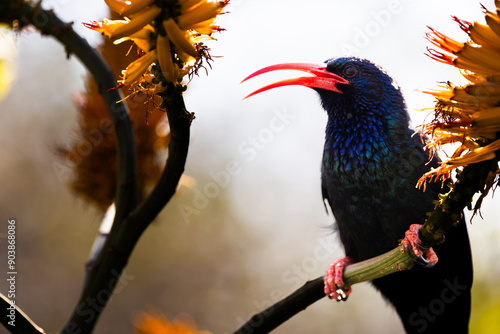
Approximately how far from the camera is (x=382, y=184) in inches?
79.4

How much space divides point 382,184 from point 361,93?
41 cm

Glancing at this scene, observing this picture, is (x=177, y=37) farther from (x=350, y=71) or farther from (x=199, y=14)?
(x=350, y=71)

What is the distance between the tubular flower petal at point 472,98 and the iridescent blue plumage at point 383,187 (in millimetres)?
1089

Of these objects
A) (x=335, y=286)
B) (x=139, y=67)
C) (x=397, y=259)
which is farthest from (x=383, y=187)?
(x=139, y=67)

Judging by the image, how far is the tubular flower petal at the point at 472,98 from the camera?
808 mm

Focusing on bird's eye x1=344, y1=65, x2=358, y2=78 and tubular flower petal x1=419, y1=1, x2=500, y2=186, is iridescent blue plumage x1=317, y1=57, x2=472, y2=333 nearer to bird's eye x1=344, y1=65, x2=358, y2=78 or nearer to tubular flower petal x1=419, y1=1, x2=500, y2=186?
bird's eye x1=344, y1=65, x2=358, y2=78

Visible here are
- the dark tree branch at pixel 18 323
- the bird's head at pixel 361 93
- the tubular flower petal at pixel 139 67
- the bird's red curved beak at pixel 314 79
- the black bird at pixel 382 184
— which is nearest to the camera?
the tubular flower petal at pixel 139 67

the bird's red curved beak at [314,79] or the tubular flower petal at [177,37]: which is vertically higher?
the bird's red curved beak at [314,79]

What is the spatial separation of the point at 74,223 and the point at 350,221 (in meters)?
4.34

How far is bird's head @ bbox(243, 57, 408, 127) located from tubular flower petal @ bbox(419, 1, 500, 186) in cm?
119

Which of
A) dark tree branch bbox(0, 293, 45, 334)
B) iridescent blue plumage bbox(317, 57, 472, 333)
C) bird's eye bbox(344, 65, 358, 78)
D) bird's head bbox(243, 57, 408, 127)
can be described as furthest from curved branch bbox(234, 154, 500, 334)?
bird's eye bbox(344, 65, 358, 78)

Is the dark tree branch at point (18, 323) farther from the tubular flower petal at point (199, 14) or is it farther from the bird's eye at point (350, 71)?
the bird's eye at point (350, 71)

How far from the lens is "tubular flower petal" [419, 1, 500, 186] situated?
31.8 inches

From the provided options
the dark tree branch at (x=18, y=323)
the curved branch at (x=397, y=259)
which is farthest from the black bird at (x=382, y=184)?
the dark tree branch at (x=18, y=323)
